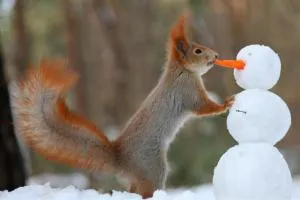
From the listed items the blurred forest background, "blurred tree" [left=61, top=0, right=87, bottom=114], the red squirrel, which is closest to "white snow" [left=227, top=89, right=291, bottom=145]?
the red squirrel

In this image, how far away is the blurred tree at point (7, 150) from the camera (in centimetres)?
164

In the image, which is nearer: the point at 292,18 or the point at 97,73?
the point at 292,18

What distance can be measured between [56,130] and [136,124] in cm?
13

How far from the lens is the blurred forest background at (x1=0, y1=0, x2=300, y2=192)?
4051 millimetres

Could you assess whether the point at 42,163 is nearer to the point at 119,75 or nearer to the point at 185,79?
the point at 119,75

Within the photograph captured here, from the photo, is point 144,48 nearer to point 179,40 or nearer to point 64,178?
point 64,178

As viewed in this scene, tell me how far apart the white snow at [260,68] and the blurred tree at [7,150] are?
34.5 inches

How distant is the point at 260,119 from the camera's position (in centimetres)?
85

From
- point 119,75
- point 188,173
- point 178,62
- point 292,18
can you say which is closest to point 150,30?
point 119,75

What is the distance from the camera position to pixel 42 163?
4.66 metres

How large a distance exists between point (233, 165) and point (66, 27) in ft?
11.9

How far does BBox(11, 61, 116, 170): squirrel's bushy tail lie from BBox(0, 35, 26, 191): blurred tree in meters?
0.59

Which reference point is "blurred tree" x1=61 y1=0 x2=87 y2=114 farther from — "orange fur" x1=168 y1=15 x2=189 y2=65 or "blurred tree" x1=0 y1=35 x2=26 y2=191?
"orange fur" x1=168 y1=15 x2=189 y2=65

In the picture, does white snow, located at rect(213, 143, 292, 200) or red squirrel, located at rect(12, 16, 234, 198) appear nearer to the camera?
white snow, located at rect(213, 143, 292, 200)
